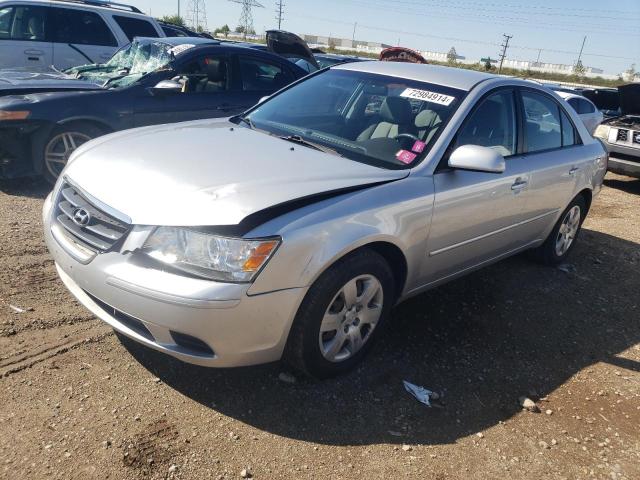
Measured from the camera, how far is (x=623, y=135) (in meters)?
8.96

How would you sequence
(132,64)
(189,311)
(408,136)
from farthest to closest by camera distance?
(132,64)
(408,136)
(189,311)

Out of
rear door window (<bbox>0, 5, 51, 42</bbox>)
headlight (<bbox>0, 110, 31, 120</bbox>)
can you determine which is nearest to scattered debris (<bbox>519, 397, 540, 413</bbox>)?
headlight (<bbox>0, 110, 31, 120</bbox>)

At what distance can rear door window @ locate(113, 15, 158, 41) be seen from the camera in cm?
911

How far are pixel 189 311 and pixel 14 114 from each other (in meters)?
4.26

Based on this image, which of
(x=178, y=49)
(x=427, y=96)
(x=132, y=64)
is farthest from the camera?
(x=132, y=64)

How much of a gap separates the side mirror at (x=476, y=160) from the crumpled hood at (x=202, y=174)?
338 millimetres

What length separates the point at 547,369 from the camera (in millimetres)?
3518

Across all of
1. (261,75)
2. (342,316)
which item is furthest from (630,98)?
(342,316)

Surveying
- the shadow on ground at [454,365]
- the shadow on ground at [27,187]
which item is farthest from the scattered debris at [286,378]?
the shadow on ground at [27,187]

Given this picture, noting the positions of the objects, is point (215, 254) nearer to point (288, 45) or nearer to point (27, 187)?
point (27, 187)

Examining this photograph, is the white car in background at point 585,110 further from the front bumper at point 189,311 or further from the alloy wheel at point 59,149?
the front bumper at point 189,311

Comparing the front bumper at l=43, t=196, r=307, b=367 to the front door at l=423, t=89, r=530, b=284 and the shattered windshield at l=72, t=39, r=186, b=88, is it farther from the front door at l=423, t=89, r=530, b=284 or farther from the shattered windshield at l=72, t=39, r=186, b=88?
the shattered windshield at l=72, t=39, r=186, b=88

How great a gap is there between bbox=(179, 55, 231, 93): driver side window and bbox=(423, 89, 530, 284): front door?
3757mm

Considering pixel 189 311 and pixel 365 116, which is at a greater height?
pixel 365 116
